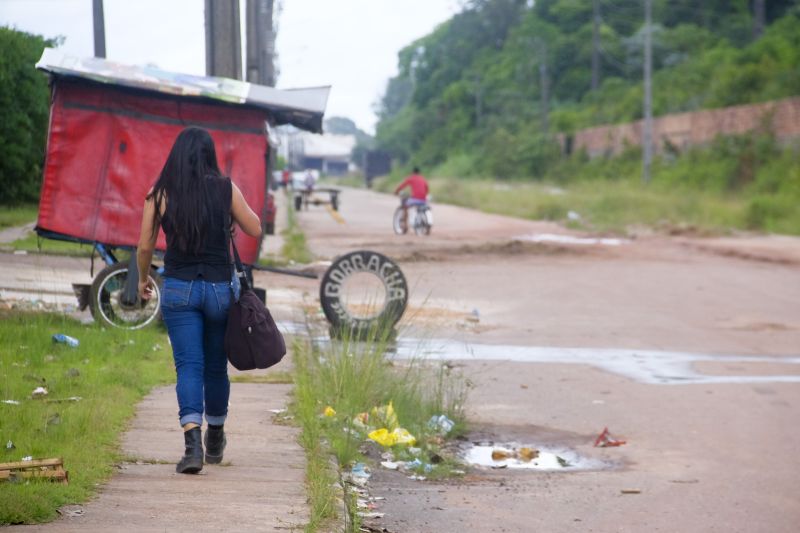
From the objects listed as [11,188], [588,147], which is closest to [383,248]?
[11,188]

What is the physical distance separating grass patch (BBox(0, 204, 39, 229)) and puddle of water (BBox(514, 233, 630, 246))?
556 inches

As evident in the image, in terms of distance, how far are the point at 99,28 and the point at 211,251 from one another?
14.0 meters

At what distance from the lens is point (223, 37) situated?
1608 cm

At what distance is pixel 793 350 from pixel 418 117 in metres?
106

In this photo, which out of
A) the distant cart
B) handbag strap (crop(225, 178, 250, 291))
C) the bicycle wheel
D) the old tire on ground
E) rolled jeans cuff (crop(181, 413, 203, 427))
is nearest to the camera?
rolled jeans cuff (crop(181, 413, 203, 427))

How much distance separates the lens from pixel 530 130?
8662 cm

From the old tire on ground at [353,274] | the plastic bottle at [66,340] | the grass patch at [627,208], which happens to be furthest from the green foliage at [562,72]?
the plastic bottle at [66,340]

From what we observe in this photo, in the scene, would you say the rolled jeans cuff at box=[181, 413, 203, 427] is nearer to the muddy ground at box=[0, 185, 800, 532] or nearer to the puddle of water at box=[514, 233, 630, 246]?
the muddy ground at box=[0, 185, 800, 532]

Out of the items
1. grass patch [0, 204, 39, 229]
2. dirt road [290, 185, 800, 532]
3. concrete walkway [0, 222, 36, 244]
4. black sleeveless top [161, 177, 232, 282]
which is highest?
black sleeveless top [161, 177, 232, 282]

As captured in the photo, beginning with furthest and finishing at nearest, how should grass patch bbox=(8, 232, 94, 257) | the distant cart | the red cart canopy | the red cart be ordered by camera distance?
the distant cart < grass patch bbox=(8, 232, 94, 257) < the red cart canopy < the red cart

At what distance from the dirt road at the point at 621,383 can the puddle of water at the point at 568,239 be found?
4019 millimetres

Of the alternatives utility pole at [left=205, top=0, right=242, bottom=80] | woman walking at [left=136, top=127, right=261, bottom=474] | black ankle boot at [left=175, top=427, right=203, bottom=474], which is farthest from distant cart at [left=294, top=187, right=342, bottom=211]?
black ankle boot at [left=175, top=427, right=203, bottom=474]

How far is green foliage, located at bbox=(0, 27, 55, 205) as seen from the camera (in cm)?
1570

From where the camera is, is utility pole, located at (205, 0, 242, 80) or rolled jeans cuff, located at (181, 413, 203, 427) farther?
utility pole, located at (205, 0, 242, 80)
